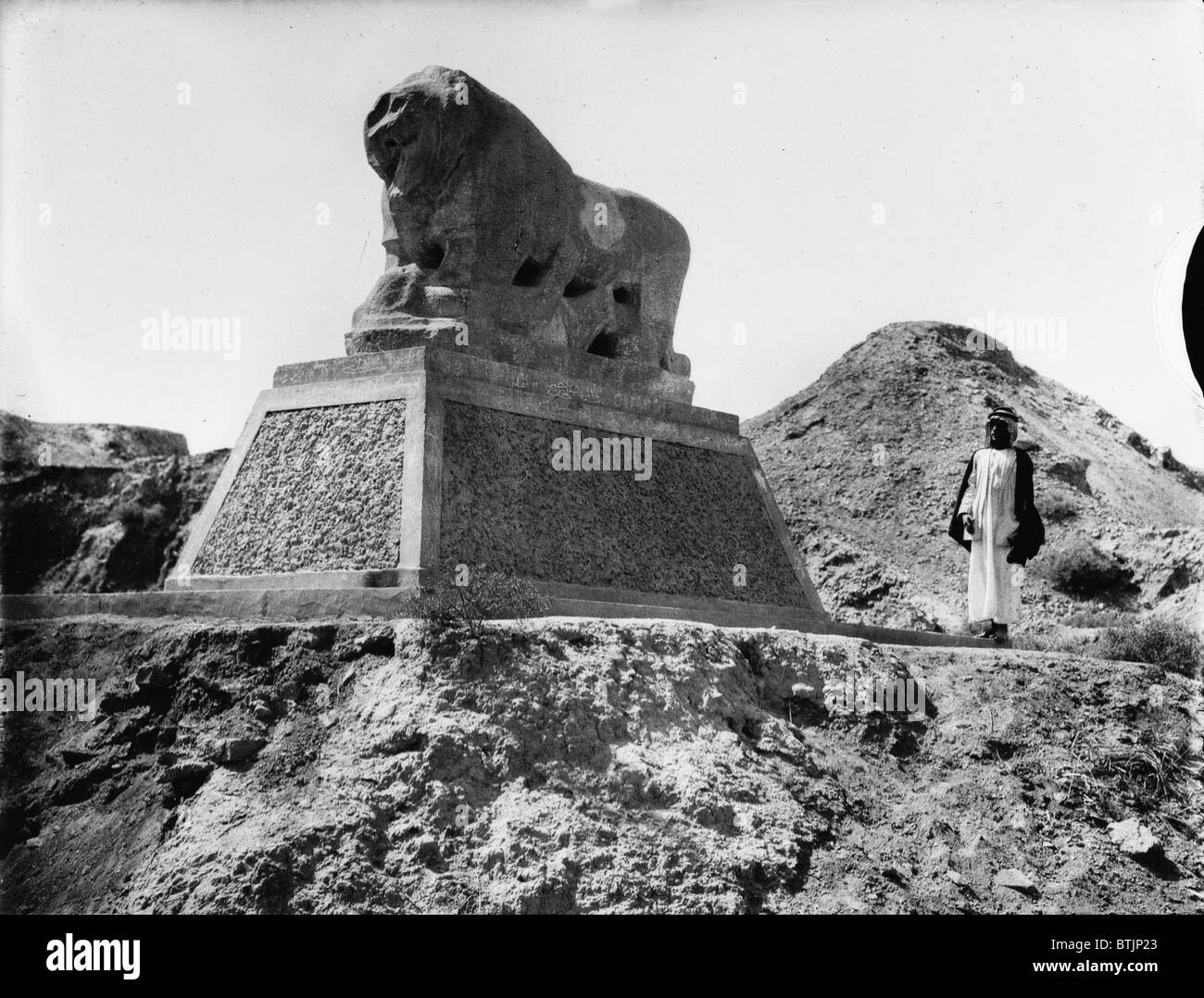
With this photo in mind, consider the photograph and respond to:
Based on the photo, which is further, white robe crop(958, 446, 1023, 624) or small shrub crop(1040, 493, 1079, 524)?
small shrub crop(1040, 493, 1079, 524)

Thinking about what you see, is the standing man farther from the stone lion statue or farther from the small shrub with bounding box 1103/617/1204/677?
the stone lion statue

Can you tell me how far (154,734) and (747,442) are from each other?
23.2 ft

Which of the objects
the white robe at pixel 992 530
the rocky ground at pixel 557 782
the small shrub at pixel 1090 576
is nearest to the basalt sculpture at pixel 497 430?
the rocky ground at pixel 557 782

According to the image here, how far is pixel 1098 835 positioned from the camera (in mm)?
10805

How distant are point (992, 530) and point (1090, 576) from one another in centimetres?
1014

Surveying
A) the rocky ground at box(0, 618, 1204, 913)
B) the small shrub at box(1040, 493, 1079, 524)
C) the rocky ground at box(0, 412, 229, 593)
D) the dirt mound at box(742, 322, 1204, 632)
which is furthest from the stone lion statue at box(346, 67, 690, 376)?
the rocky ground at box(0, 412, 229, 593)

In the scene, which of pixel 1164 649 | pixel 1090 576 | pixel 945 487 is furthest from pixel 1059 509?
pixel 1164 649

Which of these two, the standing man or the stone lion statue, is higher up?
the stone lion statue

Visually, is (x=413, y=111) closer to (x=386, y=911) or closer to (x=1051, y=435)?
(x=386, y=911)

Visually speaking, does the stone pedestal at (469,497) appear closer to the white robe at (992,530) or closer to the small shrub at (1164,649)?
the white robe at (992,530)

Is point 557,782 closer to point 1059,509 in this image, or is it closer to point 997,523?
point 997,523

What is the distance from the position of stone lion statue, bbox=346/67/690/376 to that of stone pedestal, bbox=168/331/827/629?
0.42 m

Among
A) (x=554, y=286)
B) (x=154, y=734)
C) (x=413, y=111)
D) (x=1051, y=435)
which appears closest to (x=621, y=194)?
(x=554, y=286)

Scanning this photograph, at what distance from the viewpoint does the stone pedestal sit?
12133 mm
